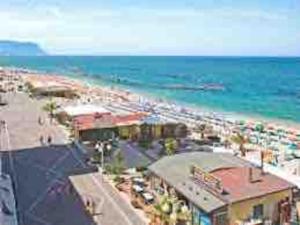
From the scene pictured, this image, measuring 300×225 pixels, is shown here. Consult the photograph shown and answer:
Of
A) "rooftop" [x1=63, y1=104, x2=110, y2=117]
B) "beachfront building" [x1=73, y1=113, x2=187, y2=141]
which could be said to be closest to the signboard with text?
"beachfront building" [x1=73, y1=113, x2=187, y2=141]

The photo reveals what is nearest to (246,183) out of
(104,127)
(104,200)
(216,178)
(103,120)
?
(216,178)

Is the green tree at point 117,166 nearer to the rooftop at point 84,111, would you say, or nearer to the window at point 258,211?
the rooftop at point 84,111

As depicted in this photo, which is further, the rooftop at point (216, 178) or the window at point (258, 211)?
the window at point (258, 211)

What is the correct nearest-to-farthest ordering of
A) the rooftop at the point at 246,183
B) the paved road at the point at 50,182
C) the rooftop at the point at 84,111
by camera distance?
the rooftop at the point at 246,183
the paved road at the point at 50,182
the rooftop at the point at 84,111

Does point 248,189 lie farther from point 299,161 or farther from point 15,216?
point 299,161

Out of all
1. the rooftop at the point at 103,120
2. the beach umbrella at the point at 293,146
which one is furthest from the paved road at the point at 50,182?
the beach umbrella at the point at 293,146

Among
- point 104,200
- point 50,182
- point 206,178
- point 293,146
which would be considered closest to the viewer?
point 206,178

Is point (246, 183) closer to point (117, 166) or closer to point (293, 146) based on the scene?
point (117, 166)
